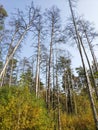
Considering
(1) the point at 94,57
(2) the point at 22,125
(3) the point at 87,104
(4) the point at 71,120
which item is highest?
(1) the point at 94,57

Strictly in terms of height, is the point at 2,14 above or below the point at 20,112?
above

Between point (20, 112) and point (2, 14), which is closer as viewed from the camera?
point (20, 112)

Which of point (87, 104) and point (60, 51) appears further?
point (87, 104)

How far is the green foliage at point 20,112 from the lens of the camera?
10.2 m

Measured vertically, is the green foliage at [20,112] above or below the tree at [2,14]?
below

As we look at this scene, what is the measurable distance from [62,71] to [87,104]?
606 centimetres

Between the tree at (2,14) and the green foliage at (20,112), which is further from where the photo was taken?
the tree at (2,14)

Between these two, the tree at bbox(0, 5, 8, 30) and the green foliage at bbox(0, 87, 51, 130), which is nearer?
the green foliage at bbox(0, 87, 51, 130)

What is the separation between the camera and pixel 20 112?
10.7 meters

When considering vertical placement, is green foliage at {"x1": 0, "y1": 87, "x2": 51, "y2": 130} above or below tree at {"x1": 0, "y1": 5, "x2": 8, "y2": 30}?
below

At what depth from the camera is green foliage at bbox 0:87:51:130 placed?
1021cm

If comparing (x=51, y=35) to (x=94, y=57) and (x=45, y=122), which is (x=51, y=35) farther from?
(x=45, y=122)

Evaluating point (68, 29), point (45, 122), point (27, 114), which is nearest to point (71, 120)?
point (45, 122)

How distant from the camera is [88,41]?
19688 mm
